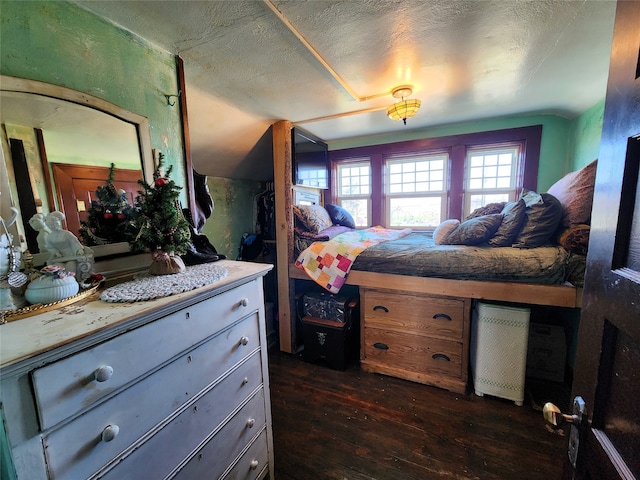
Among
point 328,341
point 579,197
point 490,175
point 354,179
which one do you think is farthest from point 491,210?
point 328,341

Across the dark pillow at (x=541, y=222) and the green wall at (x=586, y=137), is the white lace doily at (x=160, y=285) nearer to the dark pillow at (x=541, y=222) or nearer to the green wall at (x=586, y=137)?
the dark pillow at (x=541, y=222)

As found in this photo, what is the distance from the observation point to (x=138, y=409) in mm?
721

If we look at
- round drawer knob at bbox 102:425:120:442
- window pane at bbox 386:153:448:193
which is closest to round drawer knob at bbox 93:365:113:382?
round drawer knob at bbox 102:425:120:442

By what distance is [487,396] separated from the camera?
5.96ft

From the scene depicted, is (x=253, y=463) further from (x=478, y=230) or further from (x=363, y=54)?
(x=363, y=54)

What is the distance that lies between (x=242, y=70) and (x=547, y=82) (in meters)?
2.13

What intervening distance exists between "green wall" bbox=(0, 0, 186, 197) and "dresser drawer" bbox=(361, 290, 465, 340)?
62.8 inches

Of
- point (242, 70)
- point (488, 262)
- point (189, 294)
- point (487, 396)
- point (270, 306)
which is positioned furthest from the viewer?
point (270, 306)

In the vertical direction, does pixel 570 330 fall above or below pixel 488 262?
below

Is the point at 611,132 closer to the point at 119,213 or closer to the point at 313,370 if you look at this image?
the point at 119,213

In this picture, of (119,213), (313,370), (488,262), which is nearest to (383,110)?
(488,262)

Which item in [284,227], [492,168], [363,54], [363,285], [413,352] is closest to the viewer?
[363,54]

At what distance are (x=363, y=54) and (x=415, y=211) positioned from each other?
2.25m

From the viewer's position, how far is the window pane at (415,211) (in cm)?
318
